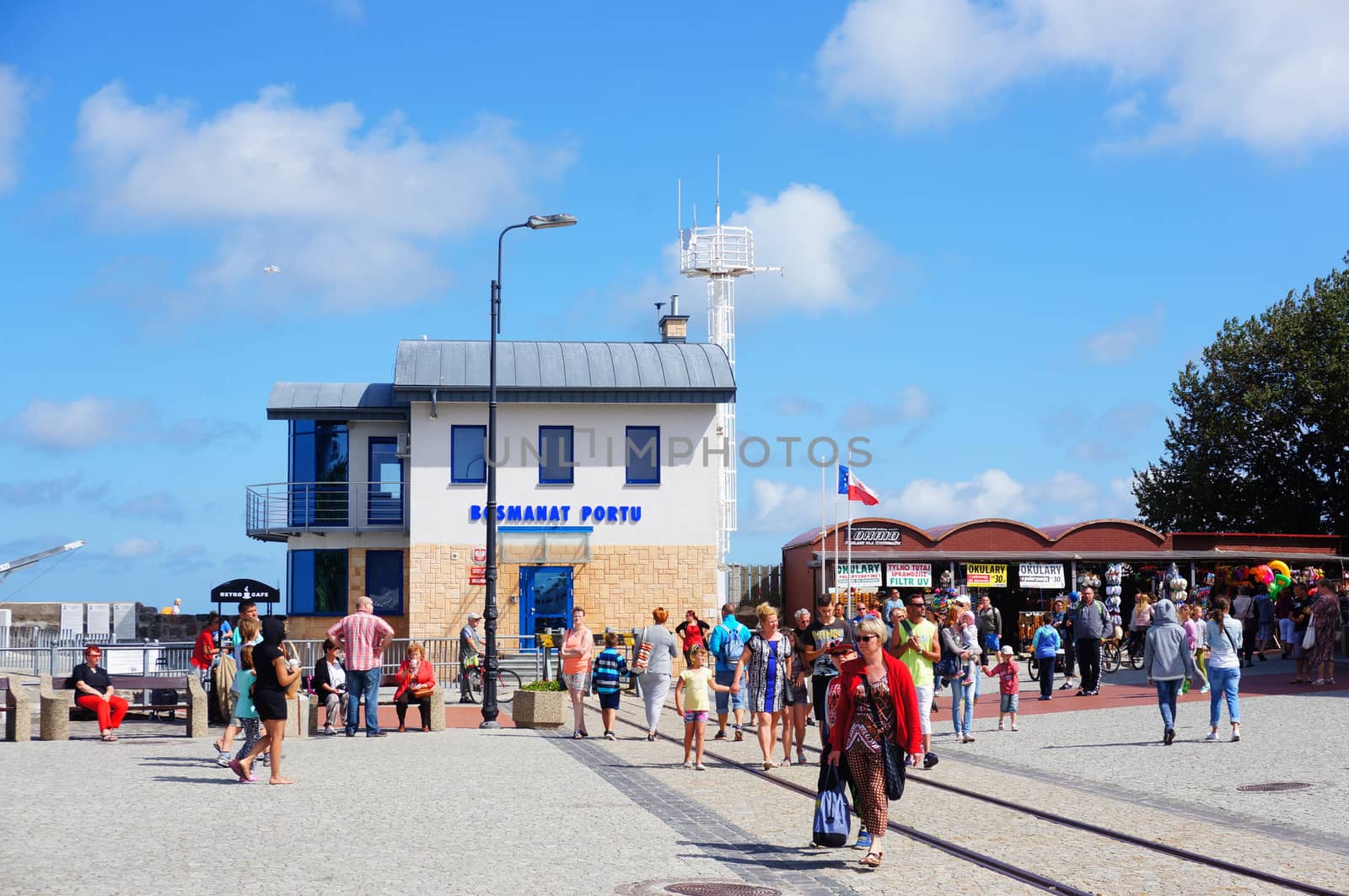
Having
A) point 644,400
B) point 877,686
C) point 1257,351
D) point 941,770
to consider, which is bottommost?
point 941,770

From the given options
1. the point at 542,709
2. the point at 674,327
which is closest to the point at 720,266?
the point at 674,327

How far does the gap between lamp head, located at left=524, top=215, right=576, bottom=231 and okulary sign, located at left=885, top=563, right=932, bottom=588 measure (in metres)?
15.6

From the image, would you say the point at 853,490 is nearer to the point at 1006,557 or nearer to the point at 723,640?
the point at 1006,557

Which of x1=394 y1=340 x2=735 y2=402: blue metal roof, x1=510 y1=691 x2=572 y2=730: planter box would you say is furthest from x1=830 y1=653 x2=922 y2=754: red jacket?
x1=394 y1=340 x2=735 y2=402: blue metal roof

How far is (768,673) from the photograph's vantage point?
15320 mm

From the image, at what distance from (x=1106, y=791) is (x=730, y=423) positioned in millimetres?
30861

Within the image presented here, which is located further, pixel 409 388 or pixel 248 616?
pixel 409 388

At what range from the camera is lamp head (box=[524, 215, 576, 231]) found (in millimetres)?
24000

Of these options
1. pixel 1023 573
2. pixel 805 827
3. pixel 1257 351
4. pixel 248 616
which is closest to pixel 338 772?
pixel 248 616

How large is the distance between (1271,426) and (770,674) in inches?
1596

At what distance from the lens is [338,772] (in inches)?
582

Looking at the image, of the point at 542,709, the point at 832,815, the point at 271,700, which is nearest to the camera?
the point at 832,815

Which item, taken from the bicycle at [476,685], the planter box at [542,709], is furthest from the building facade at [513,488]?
the planter box at [542,709]

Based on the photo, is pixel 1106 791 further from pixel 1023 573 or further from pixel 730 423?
pixel 730 423
